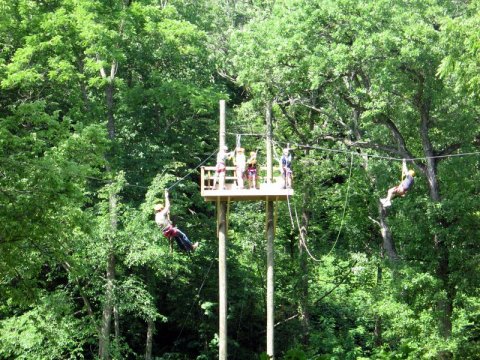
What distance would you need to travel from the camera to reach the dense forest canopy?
16.1 metres

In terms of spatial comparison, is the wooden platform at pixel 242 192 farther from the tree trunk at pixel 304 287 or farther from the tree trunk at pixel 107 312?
the tree trunk at pixel 304 287

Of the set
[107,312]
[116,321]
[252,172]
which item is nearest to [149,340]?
[116,321]

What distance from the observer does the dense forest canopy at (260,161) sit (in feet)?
52.7

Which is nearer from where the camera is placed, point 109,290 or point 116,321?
point 109,290

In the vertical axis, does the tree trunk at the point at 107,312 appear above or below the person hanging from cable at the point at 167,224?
below

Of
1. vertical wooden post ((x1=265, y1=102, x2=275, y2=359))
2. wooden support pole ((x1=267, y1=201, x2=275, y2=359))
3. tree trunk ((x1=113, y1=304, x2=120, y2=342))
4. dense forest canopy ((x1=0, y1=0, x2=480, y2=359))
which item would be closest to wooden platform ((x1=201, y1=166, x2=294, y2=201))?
vertical wooden post ((x1=265, y1=102, x2=275, y2=359))

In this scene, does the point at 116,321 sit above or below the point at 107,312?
below

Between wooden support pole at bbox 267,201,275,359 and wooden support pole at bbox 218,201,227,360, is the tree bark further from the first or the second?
wooden support pole at bbox 267,201,275,359

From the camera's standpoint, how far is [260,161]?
24.0m

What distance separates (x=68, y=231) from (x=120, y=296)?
5.74m

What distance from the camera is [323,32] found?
1917cm

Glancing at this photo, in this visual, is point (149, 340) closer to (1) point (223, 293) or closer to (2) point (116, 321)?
(2) point (116, 321)

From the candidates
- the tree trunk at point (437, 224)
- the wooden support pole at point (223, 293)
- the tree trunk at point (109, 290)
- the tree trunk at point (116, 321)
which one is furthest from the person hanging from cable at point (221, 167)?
the tree trunk at point (437, 224)

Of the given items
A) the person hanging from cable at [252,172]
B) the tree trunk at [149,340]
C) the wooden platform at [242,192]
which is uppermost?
the person hanging from cable at [252,172]
